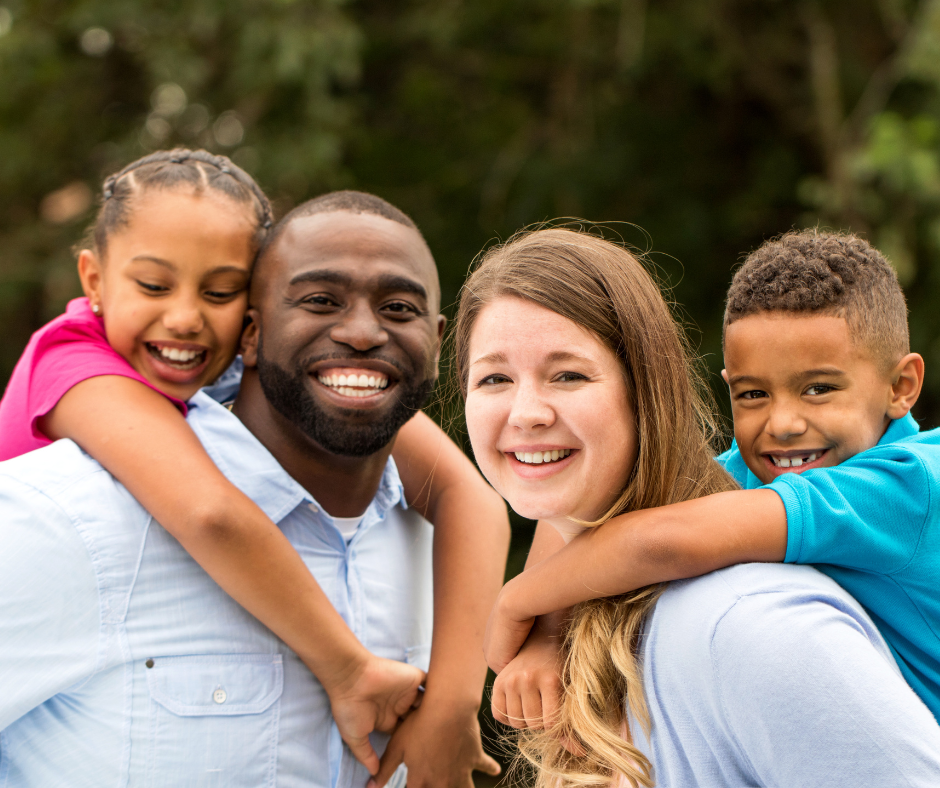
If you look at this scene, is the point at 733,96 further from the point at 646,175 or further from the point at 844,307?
the point at 844,307

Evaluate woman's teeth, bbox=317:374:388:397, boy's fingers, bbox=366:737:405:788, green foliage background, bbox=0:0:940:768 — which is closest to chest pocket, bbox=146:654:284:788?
boy's fingers, bbox=366:737:405:788

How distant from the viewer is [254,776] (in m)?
1.97

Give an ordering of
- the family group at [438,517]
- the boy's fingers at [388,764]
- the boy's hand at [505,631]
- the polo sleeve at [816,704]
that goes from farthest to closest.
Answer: the boy's fingers at [388,764], the boy's hand at [505,631], the family group at [438,517], the polo sleeve at [816,704]

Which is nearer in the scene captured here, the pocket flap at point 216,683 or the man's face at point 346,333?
the pocket flap at point 216,683

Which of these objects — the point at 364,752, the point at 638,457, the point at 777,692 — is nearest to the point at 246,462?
the point at 364,752

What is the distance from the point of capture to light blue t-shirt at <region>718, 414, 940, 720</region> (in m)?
1.48

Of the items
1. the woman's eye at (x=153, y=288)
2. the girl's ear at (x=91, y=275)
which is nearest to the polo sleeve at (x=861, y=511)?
the woman's eye at (x=153, y=288)

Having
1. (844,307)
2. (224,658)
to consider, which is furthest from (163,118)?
(844,307)

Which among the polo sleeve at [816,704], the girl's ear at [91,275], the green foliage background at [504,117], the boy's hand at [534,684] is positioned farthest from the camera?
the green foliage background at [504,117]

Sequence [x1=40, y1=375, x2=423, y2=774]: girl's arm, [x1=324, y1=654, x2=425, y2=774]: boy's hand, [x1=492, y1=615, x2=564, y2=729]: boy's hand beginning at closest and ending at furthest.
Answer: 1. [x1=492, y1=615, x2=564, y2=729]: boy's hand
2. [x1=40, y1=375, x2=423, y2=774]: girl's arm
3. [x1=324, y1=654, x2=425, y2=774]: boy's hand

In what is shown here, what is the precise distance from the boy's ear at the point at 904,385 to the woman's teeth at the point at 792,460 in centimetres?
19

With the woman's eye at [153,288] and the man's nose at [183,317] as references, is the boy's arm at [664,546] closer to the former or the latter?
the man's nose at [183,317]

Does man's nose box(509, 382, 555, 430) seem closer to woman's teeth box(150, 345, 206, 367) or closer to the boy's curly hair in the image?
the boy's curly hair

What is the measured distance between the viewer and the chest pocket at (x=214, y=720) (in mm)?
1900
